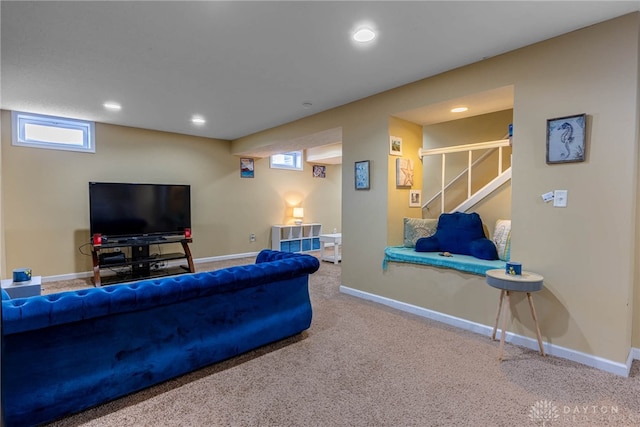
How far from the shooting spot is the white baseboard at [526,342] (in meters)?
2.21

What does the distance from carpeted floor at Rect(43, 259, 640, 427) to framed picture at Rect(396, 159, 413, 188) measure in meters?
1.78

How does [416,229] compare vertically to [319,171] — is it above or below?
below

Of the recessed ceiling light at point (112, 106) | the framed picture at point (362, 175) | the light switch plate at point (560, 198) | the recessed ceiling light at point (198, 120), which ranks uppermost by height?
the recessed ceiling light at point (198, 120)

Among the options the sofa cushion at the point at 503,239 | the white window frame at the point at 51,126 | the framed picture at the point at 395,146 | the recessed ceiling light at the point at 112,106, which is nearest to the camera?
the sofa cushion at the point at 503,239

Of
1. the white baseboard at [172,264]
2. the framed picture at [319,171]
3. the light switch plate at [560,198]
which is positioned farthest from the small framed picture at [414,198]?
the framed picture at [319,171]

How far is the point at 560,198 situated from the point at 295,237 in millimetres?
5494

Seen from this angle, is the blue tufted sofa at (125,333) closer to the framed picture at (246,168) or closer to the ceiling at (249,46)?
the ceiling at (249,46)

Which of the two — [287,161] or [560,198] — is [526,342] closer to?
[560,198]

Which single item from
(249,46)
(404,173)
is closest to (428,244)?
(404,173)

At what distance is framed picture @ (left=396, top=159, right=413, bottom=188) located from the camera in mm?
3701

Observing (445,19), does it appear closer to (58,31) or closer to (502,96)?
(502,96)

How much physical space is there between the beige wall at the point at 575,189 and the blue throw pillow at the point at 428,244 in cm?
36

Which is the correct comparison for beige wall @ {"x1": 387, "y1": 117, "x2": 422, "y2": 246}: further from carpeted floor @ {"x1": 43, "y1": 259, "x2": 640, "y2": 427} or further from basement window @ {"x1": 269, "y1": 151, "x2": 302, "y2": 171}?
basement window @ {"x1": 269, "y1": 151, "x2": 302, "y2": 171}

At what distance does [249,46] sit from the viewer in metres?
2.53
